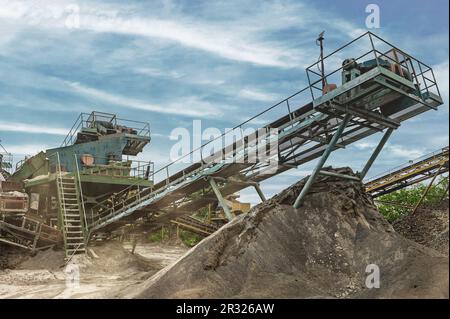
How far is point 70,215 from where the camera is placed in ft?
58.9

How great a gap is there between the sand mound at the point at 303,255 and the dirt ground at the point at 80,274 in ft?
7.84

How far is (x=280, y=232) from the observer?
10117mm

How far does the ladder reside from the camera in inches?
677

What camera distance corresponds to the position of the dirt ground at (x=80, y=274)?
11.7 meters

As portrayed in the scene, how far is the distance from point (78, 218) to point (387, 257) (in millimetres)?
14434

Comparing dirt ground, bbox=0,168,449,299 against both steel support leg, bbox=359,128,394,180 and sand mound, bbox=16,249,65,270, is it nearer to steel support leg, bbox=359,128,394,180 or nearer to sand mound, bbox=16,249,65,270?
steel support leg, bbox=359,128,394,180

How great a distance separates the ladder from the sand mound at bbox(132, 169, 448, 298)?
8606mm

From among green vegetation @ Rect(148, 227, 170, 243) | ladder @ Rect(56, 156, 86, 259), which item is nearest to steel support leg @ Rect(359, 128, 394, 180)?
ladder @ Rect(56, 156, 86, 259)

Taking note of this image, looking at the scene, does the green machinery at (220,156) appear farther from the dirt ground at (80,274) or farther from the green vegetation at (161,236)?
the green vegetation at (161,236)

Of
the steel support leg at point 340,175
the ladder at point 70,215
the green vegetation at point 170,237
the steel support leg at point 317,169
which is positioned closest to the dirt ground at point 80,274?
the ladder at point 70,215

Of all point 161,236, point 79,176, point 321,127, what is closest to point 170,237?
point 161,236

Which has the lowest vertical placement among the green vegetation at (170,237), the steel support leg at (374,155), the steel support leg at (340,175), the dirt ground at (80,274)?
the dirt ground at (80,274)
